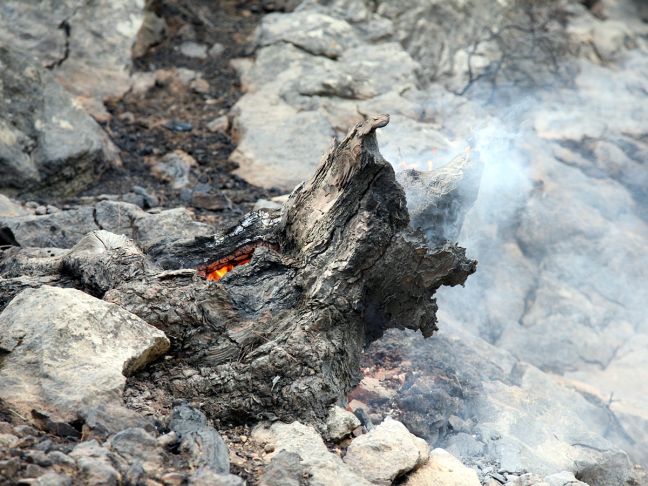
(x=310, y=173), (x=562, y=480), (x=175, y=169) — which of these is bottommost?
(x=175, y=169)

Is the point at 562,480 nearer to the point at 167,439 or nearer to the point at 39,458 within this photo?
the point at 167,439

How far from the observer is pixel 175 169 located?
8773mm

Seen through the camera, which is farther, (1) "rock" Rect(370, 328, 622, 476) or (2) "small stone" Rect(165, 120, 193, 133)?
(2) "small stone" Rect(165, 120, 193, 133)

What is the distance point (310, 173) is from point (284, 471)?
5.22m

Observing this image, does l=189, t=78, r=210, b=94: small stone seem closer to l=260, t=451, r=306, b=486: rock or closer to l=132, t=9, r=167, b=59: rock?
l=132, t=9, r=167, b=59: rock

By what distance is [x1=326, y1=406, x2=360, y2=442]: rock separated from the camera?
4.68 m

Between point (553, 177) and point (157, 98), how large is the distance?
4.97 m

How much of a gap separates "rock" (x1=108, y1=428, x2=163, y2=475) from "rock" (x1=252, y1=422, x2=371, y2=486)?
69cm

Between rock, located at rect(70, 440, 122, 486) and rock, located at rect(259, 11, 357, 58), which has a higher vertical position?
rock, located at rect(259, 11, 357, 58)

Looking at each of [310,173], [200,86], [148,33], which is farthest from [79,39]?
[310,173]

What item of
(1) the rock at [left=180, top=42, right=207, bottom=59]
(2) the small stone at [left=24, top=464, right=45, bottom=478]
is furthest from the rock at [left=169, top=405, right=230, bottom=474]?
(1) the rock at [left=180, top=42, right=207, bottom=59]

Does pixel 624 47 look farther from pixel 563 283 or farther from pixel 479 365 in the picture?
pixel 479 365

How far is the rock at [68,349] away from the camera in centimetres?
414

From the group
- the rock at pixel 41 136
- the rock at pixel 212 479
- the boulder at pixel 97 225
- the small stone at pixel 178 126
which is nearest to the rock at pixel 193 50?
the small stone at pixel 178 126
